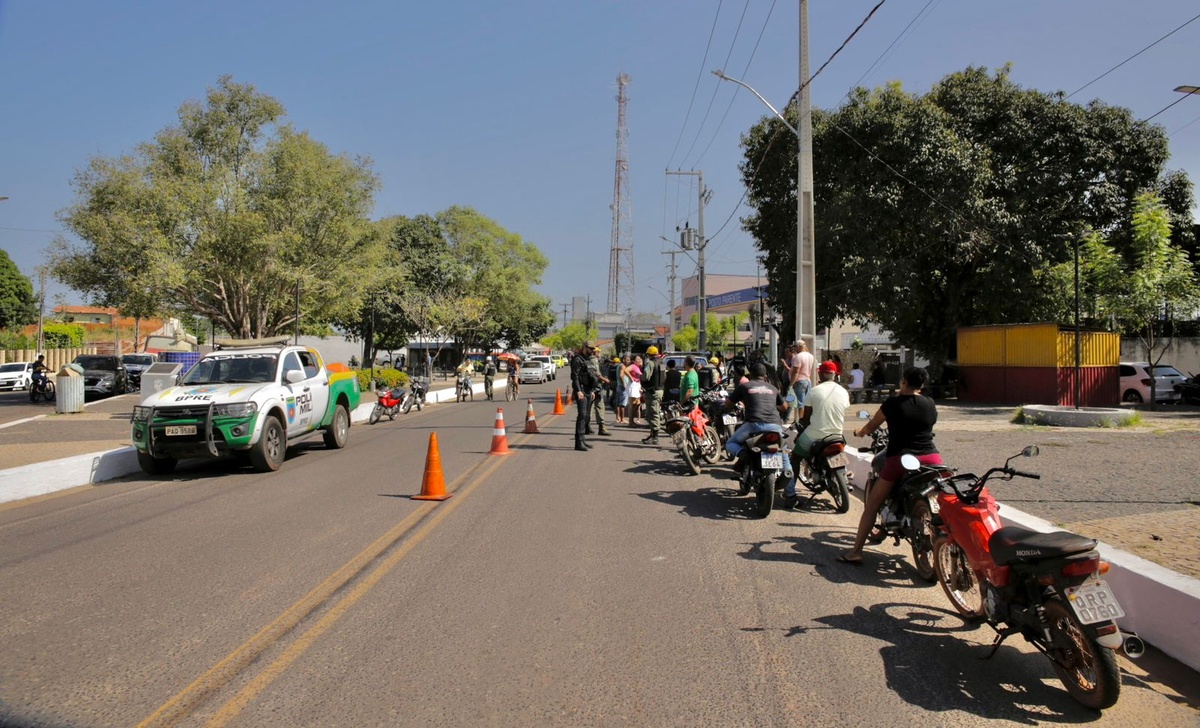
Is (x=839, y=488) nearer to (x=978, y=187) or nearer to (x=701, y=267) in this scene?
(x=978, y=187)

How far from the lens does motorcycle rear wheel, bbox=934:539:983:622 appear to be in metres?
5.38

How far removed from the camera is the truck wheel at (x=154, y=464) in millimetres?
11940

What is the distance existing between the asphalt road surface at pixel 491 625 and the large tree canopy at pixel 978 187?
19159 mm

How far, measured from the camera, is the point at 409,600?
5699 mm

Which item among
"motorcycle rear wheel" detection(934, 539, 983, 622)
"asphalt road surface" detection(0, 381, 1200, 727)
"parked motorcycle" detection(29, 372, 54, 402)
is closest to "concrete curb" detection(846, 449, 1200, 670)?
"asphalt road surface" detection(0, 381, 1200, 727)

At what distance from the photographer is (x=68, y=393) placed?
22734 mm

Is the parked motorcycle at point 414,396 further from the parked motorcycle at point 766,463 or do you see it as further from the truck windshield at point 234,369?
the parked motorcycle at point 766,463

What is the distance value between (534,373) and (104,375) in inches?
1032

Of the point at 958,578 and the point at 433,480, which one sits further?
the point at 433,480

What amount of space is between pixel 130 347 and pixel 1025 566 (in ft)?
282

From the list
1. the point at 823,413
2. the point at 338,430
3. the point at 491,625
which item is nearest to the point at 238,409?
the point at 338,430

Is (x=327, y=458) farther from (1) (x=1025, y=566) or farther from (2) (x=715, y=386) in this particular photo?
(1) (x=1025, y=566)

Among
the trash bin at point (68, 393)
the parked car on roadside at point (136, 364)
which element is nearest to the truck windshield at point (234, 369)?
the trash bin at point (68, 393)

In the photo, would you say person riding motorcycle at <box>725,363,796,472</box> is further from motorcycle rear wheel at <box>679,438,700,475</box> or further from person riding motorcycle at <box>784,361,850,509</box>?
motorcycle rear wheel at <box>679,438,700,475</box>
